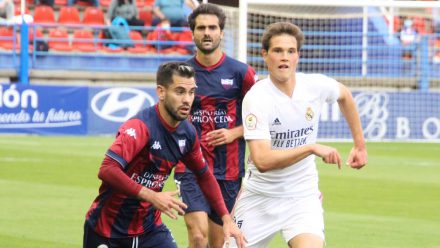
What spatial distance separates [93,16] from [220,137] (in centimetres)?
1900

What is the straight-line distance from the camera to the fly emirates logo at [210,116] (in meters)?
9.45

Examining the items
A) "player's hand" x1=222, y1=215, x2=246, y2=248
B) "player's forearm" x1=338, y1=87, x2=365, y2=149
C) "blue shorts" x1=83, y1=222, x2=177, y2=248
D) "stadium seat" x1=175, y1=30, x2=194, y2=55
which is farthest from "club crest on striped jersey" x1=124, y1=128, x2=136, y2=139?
"stadium seat" x1=175, y1=30, x2=194, y2=55

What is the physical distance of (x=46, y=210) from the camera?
530 inches

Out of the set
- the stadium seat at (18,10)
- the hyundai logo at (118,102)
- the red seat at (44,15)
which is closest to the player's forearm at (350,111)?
the hyundai logo at (118,102)

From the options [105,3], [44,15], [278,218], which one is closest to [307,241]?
[278,218]

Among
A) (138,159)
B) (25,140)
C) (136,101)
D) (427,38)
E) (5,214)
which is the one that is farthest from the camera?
(427,38)

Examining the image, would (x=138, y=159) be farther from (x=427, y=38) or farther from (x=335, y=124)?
(x=427, y=38)

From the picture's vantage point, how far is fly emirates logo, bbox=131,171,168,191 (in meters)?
7.51

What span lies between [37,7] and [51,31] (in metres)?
0.86

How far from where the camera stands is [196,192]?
9344 millimetres

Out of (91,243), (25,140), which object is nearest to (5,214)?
(91,243)

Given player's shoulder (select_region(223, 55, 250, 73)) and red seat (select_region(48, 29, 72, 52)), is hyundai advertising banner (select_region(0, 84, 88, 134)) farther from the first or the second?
player's shoulder (select_region(223, 55, 250, 73))

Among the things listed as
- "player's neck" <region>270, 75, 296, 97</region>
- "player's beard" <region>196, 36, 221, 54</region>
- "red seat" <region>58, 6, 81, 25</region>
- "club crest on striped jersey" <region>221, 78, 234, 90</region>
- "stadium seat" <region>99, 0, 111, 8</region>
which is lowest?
"club crest on striped jersey" <region>221, 78, 234, 90</region>

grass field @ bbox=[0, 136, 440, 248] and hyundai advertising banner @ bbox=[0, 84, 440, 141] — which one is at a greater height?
hyundai advertising banner @ bbox=[0, 84, 440, 141]
